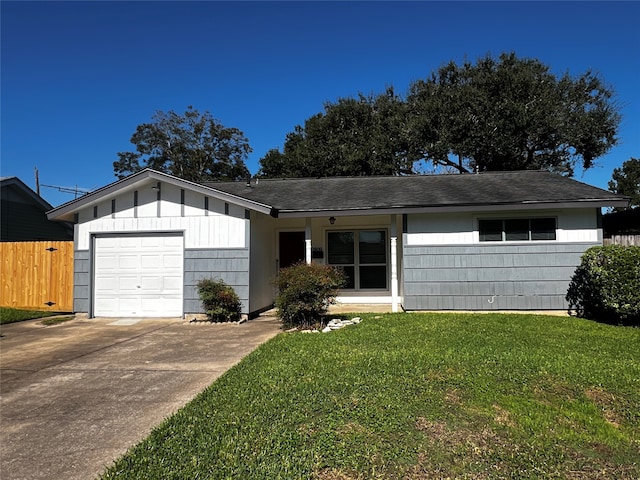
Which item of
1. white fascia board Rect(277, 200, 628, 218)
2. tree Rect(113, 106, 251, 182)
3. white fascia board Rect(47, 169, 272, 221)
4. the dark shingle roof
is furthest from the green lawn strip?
tree Rect(113, 106, 251, 182)

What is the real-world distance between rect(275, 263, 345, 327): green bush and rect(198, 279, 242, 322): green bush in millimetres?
1723

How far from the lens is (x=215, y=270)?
32.2 ft

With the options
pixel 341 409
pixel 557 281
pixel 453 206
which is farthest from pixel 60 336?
pixel 557 281

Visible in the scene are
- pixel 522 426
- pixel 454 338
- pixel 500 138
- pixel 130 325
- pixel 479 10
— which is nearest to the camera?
pixel 522 426

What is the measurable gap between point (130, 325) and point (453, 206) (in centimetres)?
818

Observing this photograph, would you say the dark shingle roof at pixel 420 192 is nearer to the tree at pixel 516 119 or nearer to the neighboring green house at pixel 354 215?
the neighboring green house at pixel 354 215

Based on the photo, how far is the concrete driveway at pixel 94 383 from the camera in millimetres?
3182

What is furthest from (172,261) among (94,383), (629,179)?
(629,179)

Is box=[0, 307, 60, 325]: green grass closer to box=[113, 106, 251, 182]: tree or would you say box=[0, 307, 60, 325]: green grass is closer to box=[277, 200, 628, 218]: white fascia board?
box=[277, 200, 628, 218]: white fascia board

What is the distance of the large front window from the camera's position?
38.2 feet

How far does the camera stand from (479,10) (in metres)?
11.0

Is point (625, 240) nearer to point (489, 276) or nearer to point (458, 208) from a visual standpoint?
point (489, 276)

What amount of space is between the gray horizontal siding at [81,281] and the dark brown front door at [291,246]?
528 centimetres

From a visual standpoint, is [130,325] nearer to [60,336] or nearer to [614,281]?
[60,336]
